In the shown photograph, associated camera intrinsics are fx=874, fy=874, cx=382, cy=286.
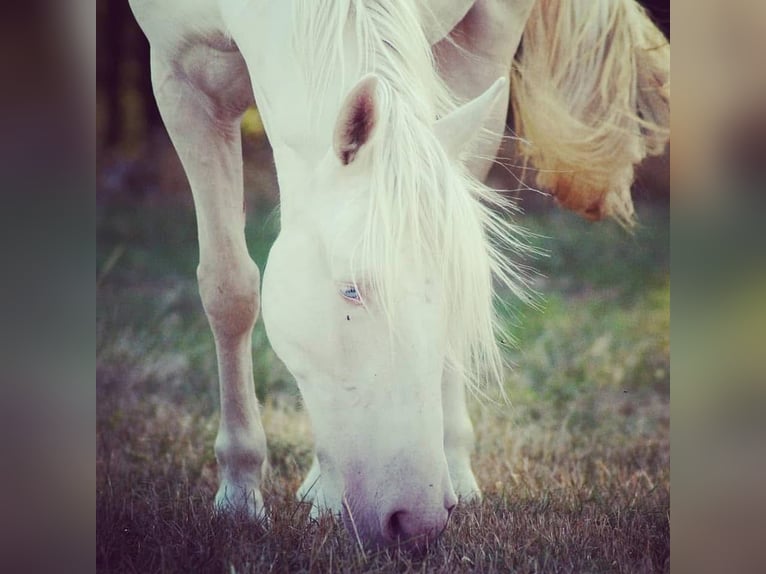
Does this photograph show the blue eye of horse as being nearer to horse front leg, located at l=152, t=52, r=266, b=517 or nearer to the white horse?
the white horse

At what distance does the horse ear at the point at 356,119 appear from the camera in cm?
241

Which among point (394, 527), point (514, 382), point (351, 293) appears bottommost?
point (394, 527)

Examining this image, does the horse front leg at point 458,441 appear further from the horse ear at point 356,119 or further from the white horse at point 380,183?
the horse ear at point 356,119

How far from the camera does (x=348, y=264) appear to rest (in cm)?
244

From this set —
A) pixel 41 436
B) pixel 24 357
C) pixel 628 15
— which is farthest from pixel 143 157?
→ pixel 628 15

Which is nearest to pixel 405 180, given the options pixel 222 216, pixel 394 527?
pixel 222 216

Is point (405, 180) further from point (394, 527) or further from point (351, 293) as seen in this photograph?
point (394, 527)

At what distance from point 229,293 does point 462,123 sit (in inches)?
41.0

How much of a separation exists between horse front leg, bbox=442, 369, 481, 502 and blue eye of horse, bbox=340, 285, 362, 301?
0.75 metres

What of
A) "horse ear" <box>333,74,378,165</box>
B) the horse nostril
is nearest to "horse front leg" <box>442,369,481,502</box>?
the horse nostril

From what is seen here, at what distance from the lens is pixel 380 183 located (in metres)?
2.46

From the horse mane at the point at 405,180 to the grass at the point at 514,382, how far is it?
51 centimetres

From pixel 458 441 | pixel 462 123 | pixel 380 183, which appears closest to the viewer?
pixel 380 183

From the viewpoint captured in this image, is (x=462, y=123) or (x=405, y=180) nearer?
(x=405, y=180)
